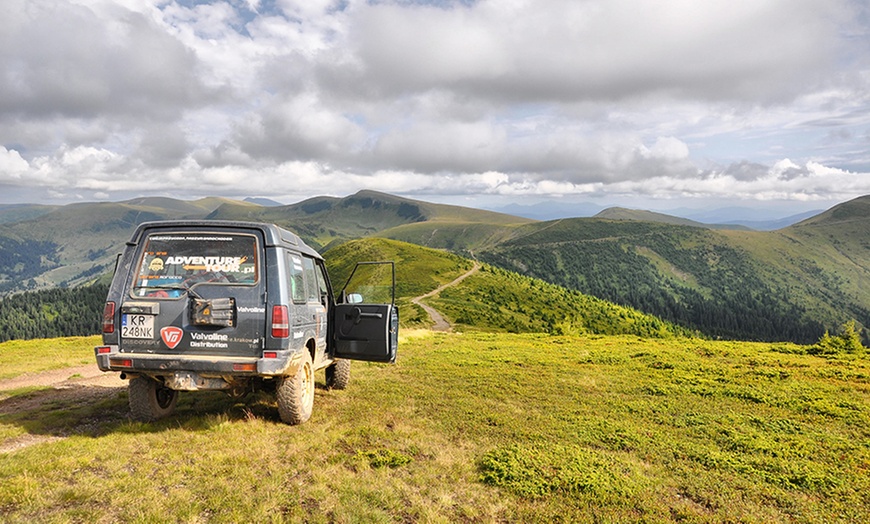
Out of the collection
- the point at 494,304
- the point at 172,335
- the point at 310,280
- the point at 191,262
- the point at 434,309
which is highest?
the point at 191,262

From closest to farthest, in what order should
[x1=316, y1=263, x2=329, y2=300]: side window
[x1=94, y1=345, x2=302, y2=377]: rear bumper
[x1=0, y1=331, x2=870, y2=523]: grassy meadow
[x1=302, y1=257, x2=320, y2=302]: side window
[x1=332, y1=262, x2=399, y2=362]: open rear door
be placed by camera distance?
1. [x1=0, y1=331, x2=870, y2=523]: grassy meadow
2. [x1=94, y1=345, x2=302, y2=377]: rear bumper
3. [x1=302, y1=257, x2=320, y2=302]: side window
4. [x1=332, y1=262, x2=399, y2=362]: open rear door
5. [x1=316, y1=263, x2=329, y2=300]: side window

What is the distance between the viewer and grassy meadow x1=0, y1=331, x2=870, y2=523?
231 inches

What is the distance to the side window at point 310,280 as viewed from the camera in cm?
1016

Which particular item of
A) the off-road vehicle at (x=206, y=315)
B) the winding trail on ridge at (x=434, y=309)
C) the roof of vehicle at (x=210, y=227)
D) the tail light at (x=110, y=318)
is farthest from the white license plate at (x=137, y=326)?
the winding trail on ridge at (x=434, y=309)

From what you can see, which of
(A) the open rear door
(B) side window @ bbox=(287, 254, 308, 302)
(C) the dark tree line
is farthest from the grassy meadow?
(C) the dark tree line

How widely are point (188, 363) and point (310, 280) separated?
3.18 metres

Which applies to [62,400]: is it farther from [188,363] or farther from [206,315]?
[206,315]

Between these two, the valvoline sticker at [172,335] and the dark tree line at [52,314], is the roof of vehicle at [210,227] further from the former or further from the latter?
the dark tree line at [52,314]

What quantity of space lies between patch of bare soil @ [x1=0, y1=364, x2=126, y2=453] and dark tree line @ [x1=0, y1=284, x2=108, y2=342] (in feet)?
519

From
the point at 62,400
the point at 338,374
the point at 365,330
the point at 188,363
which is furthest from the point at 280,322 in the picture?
the point at 62,400

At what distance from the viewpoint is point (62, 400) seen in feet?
36.9

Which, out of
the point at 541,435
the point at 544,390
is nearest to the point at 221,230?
the point at 541,435

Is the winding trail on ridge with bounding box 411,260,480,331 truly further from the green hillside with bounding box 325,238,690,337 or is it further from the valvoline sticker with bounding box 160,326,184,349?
the valvoline sticker with bounding box 160,326,184,349

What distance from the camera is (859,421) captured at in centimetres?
1032
